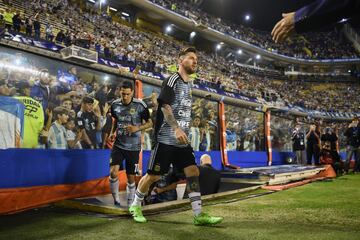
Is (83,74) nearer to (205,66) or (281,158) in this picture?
(281,158)

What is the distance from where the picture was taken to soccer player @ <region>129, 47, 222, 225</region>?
3971mm

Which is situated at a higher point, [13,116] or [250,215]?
[13,116]

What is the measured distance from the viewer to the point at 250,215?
14.4ft

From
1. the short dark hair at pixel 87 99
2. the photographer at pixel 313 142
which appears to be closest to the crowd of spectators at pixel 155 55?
the short dark hair at pixel 87 99

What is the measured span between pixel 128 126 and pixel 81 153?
159cm

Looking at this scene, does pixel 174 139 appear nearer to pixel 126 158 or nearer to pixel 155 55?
pixel 126 158

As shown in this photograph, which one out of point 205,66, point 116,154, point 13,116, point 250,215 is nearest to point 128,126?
point 116,154

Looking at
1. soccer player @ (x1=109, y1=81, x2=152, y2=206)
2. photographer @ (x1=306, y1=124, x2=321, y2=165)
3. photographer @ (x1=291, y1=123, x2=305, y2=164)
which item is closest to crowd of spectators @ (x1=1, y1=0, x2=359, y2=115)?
photographer @ (x1=291, y1=123, x2=305, y2=164)

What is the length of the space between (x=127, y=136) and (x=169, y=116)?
1400mm

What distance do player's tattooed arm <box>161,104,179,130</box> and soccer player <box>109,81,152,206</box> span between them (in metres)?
1.14

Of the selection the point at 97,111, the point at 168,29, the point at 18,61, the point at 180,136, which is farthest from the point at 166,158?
the point at 168,29

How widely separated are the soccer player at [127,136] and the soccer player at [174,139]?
3.08 feet

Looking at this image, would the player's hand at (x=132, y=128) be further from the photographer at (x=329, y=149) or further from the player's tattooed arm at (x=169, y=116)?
the photographer at (x=329, y=149)

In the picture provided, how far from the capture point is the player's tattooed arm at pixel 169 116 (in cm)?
388
